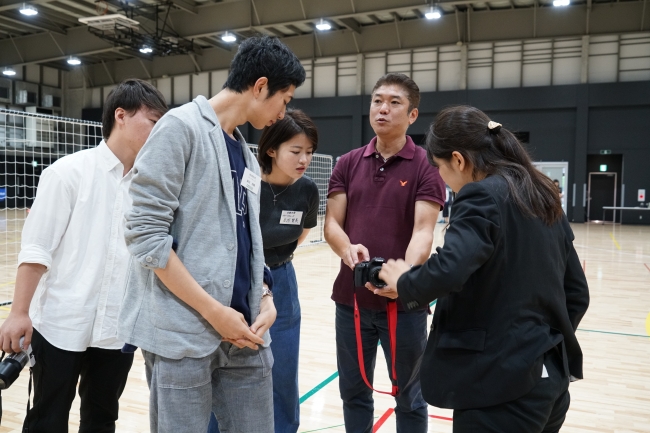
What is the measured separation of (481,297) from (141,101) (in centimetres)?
137

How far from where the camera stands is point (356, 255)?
7.26ft

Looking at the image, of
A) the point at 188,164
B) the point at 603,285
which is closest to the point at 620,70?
the point at 603,285

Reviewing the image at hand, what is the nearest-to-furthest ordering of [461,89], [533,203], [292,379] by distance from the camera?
[533,203], [292,379], [461,89]

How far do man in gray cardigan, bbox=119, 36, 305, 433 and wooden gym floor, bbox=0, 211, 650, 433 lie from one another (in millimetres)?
1669

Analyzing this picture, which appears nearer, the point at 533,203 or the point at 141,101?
the point at 533,203

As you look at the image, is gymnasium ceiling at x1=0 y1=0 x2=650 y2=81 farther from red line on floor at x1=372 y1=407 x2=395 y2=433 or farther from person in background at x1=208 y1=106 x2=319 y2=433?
person in background at x1=208 y1=106 x2=319 y2=433

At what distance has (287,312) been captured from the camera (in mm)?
2223

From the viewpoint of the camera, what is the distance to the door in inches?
687

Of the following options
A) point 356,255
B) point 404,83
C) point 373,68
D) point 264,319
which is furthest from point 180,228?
point 373,68

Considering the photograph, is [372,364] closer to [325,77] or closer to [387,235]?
[387,235]

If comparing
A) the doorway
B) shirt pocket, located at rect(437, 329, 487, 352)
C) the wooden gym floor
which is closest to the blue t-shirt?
shirt pocket, located at rect(437, 329, 487, 352)

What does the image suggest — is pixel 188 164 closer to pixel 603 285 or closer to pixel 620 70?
pixel 603 285

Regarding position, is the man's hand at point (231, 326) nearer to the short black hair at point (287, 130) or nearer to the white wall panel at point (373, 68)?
the short black hair at point (287, 130)

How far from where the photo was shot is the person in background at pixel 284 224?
215cm
